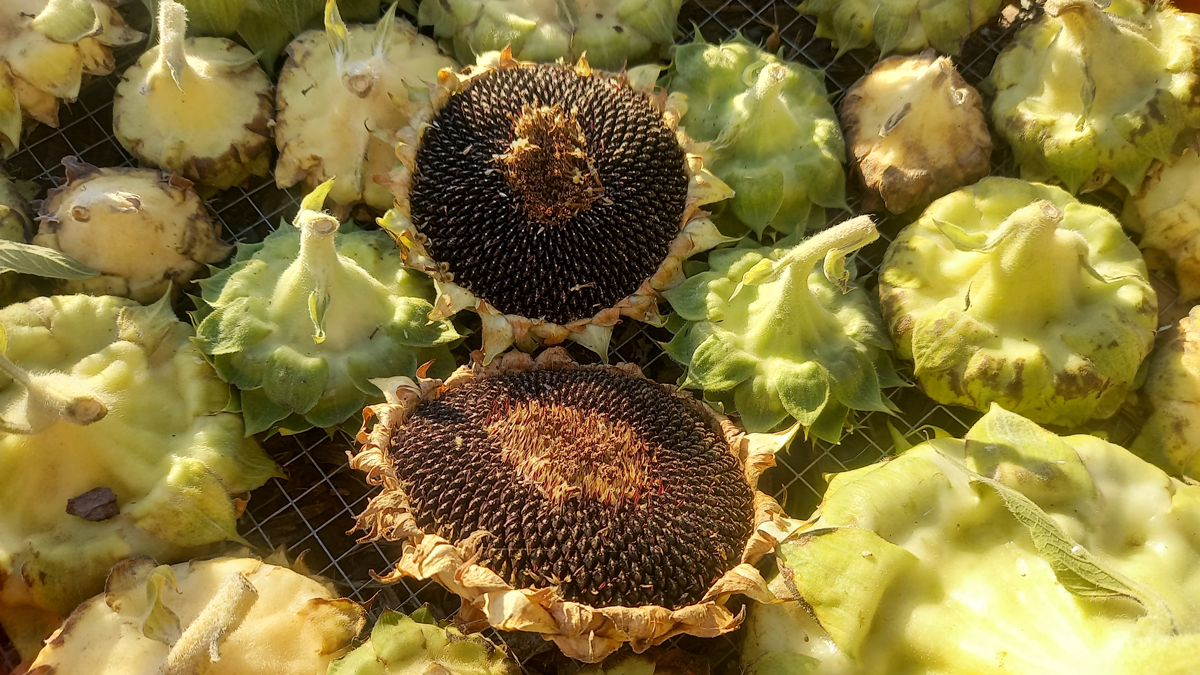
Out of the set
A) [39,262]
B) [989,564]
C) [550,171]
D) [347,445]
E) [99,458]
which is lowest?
[347,445]

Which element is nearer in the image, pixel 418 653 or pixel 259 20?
pixel 418 653

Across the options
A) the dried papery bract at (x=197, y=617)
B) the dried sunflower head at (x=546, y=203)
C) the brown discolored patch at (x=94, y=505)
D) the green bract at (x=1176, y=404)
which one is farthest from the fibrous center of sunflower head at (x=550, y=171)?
the green bract at (x=1176, y=404)

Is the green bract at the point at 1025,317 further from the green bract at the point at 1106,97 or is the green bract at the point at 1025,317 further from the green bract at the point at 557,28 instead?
the green bract at the point at 557,28

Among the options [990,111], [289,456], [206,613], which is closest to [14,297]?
[289,456]

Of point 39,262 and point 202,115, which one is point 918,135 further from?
point 39,262

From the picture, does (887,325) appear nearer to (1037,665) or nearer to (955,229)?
(955,229)

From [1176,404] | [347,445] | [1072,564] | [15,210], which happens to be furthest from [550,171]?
[1176,404]

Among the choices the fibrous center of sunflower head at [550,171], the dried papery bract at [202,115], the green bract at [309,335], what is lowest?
the green bract at [309,335]
